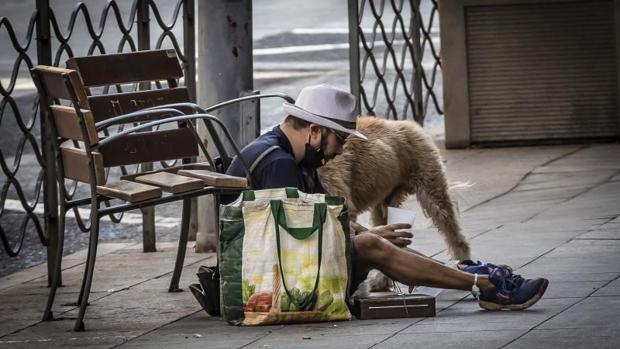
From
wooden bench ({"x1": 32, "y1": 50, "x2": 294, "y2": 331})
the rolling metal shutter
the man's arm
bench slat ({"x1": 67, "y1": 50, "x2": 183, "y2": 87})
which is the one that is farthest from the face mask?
the rolling metal shutter

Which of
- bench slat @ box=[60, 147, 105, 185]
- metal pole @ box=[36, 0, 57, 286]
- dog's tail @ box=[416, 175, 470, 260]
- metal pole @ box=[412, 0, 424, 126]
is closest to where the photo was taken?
bench slat @ box=[60, 147, 105, 185]

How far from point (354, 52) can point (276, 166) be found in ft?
15.9

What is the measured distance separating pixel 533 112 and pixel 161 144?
5889 millimetres

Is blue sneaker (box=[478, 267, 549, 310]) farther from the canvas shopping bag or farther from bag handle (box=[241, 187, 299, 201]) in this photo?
bag handle (box=[241, 187, 299, 201])

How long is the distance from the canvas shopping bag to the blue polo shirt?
266 millimetres

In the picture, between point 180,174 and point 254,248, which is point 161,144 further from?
point 254,248

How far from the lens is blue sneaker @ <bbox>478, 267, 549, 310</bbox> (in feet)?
22.0

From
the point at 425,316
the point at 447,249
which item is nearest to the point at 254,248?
the point at 425,316

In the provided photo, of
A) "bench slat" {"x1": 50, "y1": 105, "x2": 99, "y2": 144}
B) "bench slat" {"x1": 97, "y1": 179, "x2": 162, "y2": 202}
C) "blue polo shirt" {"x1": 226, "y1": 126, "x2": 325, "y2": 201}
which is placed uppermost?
"bench slat" {"x1": 50, "y1": 105, "x2": 99, "y2": 144}

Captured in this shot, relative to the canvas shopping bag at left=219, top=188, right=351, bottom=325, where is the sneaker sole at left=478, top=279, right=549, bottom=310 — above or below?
below

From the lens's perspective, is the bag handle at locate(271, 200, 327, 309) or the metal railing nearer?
the bag handle at locate(271, 200, 327, 309)

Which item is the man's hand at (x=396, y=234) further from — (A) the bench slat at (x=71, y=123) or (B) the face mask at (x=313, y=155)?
(A) the bench slat at (x=71, y=123)

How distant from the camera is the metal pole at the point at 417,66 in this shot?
14.3 metres

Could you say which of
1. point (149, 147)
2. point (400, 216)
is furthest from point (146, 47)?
point (400, 216)
